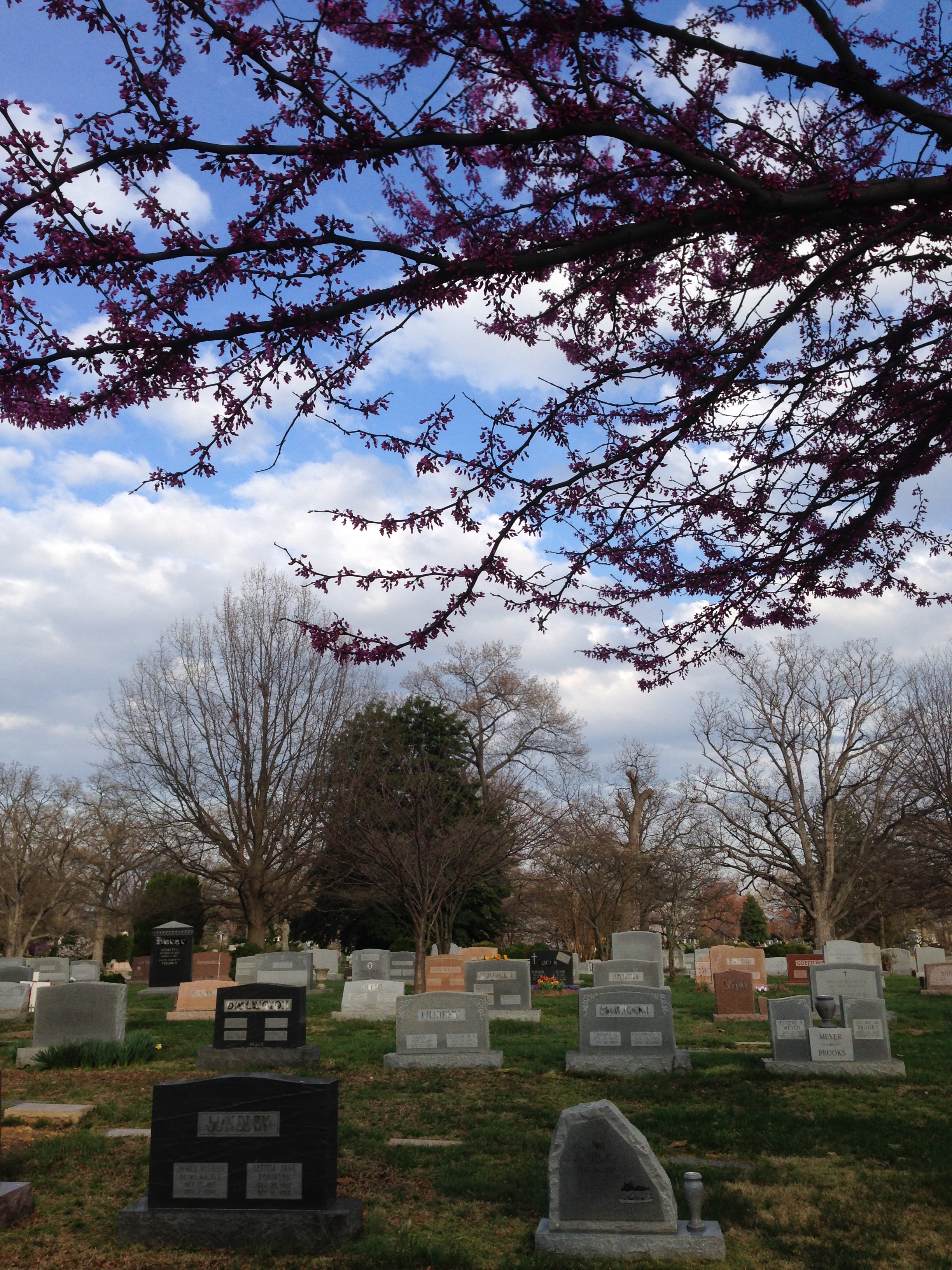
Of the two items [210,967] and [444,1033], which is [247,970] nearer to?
[210,967]

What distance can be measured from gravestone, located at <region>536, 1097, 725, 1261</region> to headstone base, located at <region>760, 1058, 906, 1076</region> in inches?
244

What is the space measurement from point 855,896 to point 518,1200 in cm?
3331

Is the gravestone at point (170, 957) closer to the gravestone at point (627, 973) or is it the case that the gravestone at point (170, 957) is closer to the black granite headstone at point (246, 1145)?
the gravestone at point (627, 973)

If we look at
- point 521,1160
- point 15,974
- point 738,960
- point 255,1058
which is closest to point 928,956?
point 738,960

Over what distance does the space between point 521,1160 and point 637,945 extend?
16.5 meters

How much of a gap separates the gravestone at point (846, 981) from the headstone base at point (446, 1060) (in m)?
5.34

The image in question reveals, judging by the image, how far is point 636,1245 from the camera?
17.3 feet

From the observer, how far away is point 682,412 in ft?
23.5

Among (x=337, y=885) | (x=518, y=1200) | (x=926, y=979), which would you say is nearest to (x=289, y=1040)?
(x=518, y=1200)

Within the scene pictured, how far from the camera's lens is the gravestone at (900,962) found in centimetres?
3391

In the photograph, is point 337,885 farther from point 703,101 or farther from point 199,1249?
point 703,101

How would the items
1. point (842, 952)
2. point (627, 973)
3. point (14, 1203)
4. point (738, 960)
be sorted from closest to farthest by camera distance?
point (14, 1203) < point (627, 973) < point (738, 960) < point (842, 952)

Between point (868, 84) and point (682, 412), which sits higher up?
point (868, 84)

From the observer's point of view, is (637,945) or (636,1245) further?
(637,945)
